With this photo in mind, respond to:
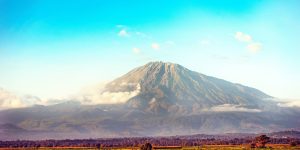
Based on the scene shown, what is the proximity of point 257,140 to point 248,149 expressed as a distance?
83.3ft

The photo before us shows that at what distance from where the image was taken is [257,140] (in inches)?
5763

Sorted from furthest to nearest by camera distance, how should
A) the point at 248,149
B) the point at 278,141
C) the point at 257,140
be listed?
the point at 278,141, the point at 257,140, the point at 248,149

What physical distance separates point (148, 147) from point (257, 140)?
3828 cm

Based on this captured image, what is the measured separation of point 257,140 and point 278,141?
29.8 metres

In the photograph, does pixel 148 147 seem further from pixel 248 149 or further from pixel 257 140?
pixel 257 140

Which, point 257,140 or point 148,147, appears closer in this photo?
point 148,147

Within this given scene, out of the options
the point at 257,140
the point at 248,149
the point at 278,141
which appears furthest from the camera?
the point at 278,141

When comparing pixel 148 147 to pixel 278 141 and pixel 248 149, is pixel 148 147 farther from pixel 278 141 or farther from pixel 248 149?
pixel 278 141

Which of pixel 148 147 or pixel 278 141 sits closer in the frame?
pixel 148 147

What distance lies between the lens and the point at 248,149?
400 feet

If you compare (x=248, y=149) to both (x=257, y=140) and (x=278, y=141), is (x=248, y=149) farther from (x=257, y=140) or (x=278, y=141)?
(x=278, y=141)

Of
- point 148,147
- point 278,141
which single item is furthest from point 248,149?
point 278,141

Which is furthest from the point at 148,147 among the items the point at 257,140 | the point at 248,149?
the point at 257,140

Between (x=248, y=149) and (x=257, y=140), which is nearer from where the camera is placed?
(x=248, y=149)
